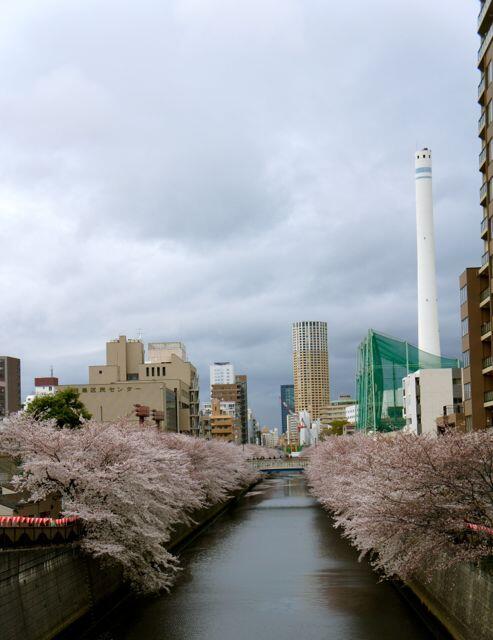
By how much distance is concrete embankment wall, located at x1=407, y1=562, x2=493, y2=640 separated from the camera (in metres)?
23.1

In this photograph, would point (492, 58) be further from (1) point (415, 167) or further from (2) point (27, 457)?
(1) point (415, 167)

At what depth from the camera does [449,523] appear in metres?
22.4

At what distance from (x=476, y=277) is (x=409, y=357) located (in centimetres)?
5628

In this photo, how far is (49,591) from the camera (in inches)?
1051

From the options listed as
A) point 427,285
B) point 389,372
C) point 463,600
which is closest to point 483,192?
point 463,600

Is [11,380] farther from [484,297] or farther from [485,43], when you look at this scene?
[485,43]

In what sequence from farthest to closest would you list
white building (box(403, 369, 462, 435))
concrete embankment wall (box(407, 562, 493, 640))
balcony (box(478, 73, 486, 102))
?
white building (box(403, 369, 462, 435)), balcony (box(478, 73, 486, 102)), concrete embankment wall (box(407, 562, 493, 640))

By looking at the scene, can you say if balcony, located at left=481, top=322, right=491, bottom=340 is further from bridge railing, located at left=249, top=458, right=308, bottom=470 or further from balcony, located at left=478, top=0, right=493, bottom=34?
bridge railing, located at left=249, top=458, right=308, bottom=470

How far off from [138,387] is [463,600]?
90.5m

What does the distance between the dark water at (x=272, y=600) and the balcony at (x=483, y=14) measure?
28.8 m

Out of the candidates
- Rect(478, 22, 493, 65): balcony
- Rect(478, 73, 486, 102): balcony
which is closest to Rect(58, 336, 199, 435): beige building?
Rect(478, 73, 486, 102): balcony

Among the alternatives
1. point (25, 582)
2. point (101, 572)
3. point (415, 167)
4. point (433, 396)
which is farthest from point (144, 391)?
point (25, 582)

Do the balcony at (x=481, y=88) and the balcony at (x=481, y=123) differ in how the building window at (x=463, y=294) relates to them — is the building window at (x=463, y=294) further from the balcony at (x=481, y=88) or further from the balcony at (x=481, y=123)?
the balcony at (x=481, y=88)

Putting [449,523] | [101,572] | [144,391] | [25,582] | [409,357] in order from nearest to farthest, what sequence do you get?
1. [449,523]
2. [25,582]
3. [101,572]
4. [409,357]
5. [144,391]
